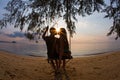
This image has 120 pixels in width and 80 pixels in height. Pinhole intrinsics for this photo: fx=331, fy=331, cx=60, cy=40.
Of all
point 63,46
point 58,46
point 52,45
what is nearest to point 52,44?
point 52,45

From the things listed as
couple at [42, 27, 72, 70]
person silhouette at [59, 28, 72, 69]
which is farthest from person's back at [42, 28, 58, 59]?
person silhouette at [59, 28, 72, 69]

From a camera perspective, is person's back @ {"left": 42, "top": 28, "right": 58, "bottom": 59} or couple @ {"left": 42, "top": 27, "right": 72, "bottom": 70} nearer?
couple @ {"left": 42, "top": 27, "right": 72, "bottom": 70}

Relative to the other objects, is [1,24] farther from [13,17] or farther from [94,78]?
[94,78]

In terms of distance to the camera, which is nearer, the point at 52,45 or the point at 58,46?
the point at 58,46

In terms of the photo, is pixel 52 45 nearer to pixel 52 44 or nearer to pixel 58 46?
pixel 52 44

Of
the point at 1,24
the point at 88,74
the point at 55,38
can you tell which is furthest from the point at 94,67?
the point at 1,24

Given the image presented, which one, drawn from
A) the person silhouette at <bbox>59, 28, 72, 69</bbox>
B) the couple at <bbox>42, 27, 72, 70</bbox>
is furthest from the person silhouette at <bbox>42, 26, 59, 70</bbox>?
the person silhouette at <bbox>59, 28, 72, 69</bbox>

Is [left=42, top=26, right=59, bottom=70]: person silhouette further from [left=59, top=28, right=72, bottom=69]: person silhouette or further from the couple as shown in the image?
[left=59, top=28, right=72, bottom=69]: person silhouette

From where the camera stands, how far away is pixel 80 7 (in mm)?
13656

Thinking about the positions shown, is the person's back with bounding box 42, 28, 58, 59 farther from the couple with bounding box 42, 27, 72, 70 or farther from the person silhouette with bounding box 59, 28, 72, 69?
the person silhouette with bounding box 59, 28, 72, 69

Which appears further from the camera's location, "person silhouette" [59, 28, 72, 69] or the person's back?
the person's back

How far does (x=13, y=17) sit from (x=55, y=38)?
263cm

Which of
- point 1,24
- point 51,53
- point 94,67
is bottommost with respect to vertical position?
point 94,67

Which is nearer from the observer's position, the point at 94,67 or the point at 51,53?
the point at 51,53
